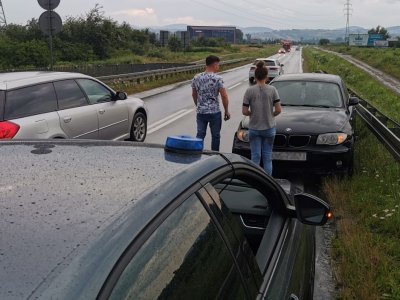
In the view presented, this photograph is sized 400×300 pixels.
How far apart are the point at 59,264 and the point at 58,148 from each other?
1.12 m

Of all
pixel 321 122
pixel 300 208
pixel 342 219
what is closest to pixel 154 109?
pixel 321 122

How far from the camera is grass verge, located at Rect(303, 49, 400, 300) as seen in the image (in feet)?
13.2

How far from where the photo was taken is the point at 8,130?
618 cm

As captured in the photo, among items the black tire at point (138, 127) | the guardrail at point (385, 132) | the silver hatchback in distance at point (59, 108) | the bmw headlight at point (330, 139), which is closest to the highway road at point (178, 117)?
the black tire at point (138, 127)

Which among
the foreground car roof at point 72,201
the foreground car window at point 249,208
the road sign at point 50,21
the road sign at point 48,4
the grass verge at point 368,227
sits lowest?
the grass verge at point 368,227

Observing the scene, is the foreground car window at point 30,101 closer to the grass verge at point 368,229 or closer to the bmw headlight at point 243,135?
the bmw headlight at point 243,135

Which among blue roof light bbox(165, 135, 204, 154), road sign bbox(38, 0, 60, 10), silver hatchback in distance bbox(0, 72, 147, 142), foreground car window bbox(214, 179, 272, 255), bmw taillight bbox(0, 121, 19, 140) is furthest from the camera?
road sign bbox(38, 0, 60, 10)

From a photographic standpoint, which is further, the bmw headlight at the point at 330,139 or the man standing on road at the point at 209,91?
the man standing on road at the point at 209,91

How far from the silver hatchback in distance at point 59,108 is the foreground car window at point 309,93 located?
2.83 meters

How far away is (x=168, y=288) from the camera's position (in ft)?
4.99

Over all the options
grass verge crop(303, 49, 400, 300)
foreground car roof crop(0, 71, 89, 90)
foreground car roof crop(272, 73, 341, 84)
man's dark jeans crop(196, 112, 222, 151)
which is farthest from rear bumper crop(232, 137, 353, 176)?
foreground car roof crop(0, 71, 89, 90)

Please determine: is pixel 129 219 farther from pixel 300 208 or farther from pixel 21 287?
pixel 300 208

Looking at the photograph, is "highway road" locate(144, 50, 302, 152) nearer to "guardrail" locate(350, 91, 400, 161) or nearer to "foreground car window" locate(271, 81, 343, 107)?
"foreground car window" locate(271, 81, 343, 107)

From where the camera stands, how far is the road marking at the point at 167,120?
12.3 metres
